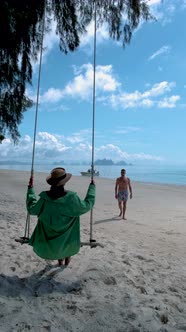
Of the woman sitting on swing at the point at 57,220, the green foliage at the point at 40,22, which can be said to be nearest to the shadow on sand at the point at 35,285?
the woman sitting on swing at the point at 57,220

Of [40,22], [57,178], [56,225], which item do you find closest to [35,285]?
[56,225]

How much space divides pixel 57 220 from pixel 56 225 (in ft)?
0.20

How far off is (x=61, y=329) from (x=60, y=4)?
16.8 feet

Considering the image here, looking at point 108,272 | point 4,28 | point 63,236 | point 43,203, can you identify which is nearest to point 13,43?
point 4,28

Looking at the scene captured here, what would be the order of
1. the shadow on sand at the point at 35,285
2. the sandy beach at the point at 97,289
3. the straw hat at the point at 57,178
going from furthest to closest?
the straw hat at the point at 57,178
the shadow on sand at the point at 35,285
the sandy beach at the point at 97,289

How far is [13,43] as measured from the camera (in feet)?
20.2

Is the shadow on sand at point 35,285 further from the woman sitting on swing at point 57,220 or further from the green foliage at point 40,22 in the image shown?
the green foliage at point 40,22

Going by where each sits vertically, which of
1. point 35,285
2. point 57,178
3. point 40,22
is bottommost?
point 35,285

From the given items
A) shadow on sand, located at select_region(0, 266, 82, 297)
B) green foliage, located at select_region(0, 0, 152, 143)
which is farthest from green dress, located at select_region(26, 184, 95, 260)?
green foliage, located at select_region(0, 0, 152, 143)

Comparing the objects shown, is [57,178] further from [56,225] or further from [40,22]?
[40,22]

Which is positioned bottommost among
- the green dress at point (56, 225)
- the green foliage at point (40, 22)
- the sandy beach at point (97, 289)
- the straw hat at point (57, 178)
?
the sandy beach at point (97, 289)

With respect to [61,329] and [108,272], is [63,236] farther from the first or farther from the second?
[61,329]

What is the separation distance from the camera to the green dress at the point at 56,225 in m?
4.11

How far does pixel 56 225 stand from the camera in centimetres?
410
